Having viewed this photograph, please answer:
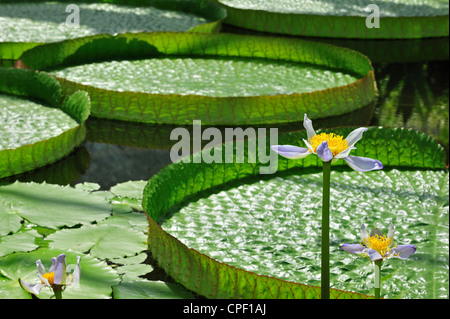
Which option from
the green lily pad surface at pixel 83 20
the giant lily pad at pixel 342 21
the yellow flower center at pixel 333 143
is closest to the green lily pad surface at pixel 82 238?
the yellow flower center at pixel 333 143

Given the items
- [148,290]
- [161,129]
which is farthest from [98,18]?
[148,290]

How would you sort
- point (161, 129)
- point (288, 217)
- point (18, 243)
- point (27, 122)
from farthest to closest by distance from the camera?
point (161, 129) < point (27, 122) < point (288, 217) < point (18, 243)

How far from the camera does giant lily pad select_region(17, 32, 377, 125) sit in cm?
283

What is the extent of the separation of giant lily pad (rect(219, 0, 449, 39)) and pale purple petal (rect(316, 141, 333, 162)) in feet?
12.0

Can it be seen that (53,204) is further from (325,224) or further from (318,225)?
(325,224)

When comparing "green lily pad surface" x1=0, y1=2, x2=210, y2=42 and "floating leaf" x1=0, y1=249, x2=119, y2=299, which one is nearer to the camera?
"floating leaf" x1=0, y1=249, x2=119, y2=299

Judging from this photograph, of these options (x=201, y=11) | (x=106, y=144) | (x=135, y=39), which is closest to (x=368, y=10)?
(x=201, y=11)

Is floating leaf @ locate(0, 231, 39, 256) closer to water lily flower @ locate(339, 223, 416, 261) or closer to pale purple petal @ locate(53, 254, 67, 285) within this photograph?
pale purple petal @ locate(53, 254, 67, 285)

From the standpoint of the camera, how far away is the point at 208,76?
3.34 metres

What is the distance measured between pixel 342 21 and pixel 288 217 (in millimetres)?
2813

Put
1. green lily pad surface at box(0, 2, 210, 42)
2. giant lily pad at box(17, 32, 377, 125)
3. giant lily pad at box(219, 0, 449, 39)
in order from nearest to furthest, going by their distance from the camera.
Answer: giant lily pad at box(17, 32, 377, 125) → green lily pad surface at box(0, 2, 210, 42) → giant lily pad at box(219, 0, 449, 39)

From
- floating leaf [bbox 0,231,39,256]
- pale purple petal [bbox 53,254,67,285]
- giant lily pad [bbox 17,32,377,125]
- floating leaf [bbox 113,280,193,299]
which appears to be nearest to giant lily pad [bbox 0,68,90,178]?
giant lily pad [bbox 17,32,377,125]

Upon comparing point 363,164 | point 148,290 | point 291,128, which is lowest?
point 148,290

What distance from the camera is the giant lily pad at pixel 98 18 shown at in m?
4.21
